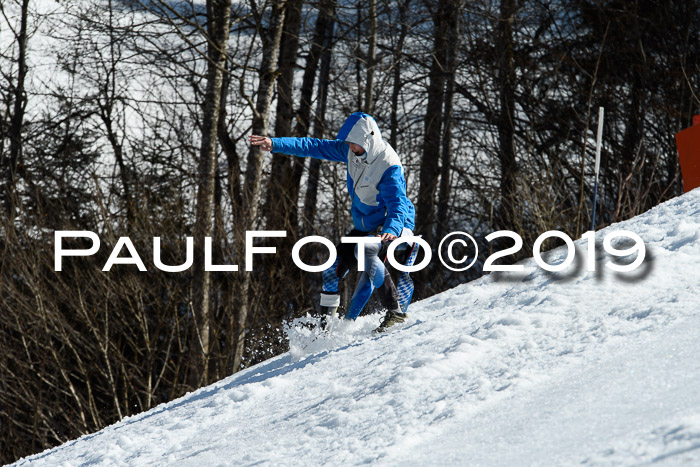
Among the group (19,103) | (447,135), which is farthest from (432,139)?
(19,103)

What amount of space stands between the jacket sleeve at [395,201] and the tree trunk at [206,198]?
7.36 m

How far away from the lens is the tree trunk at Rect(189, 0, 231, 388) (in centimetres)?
1228

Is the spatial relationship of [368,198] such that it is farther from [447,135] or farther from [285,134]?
[447,135]

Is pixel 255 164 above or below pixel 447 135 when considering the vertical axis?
below

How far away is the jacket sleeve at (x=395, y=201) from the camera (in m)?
4.99

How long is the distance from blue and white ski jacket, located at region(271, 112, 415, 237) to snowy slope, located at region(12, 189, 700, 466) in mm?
786

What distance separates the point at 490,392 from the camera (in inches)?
132

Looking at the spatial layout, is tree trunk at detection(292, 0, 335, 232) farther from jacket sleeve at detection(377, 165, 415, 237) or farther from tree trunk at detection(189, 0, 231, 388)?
jacket sleeve at detection(377, 165, 415, 237)

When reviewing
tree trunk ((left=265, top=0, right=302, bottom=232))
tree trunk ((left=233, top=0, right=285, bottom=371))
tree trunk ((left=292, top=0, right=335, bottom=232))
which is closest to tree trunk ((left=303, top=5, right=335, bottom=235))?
tree trunk ((left=292, top=0, right=335, bottom=232))

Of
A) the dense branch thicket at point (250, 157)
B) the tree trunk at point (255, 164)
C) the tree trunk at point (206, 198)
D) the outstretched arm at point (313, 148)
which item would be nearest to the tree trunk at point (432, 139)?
the dense branch thicket at point (250, 157)

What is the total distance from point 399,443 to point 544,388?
696 mm

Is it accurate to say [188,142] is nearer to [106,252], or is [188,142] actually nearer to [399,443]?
[106,252]

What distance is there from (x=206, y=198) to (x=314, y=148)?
6.96 m

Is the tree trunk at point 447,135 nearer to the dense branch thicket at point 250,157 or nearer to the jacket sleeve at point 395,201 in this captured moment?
the dense branch thicket at point 250,157
